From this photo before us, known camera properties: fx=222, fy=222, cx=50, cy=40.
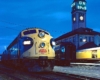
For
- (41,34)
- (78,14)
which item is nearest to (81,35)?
(78,14)

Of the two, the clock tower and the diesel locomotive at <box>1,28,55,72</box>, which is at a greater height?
the clock tower

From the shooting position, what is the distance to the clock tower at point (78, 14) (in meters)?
73.5

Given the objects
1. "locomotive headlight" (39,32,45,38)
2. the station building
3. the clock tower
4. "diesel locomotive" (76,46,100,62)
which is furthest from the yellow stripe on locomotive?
the clock tower

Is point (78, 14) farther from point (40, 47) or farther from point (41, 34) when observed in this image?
point (40, 47)

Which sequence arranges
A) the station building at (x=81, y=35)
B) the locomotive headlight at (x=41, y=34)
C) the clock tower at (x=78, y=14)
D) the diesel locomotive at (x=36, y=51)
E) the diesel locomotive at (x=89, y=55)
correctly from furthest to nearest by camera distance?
the clock tower at (x=78, y=14) → the station building at (x=81, y=35) → the diesel locomotive at (x=89, y=55) → the locomotive headlight at (x=41, y=34) → the diesel locomotive at (x=36, y=51)

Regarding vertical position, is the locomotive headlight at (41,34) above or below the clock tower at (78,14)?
below

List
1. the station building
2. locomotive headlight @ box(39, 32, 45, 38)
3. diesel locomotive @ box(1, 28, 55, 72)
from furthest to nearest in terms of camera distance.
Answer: the station building
locomotive headlight @ box(39, 32, 45, 38)
diesel locomotive @ box(1, 28, 55, 72)

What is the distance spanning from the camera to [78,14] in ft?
244

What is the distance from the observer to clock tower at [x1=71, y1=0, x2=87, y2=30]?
73.5 m

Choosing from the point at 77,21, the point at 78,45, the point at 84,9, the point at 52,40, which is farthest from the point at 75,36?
the point at 52,40

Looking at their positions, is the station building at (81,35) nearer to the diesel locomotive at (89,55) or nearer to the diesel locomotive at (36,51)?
the diesel locomotive at (89,55)

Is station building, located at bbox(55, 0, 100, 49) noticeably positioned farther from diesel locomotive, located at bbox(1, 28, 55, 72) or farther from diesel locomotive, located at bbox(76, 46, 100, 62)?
diesel locomotive, located at bbox(1, 28, 55, 72)

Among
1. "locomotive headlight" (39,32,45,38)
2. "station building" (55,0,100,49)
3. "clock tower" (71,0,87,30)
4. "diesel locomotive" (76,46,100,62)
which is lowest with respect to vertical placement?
"diesel locomotive" (76,46,100,62)

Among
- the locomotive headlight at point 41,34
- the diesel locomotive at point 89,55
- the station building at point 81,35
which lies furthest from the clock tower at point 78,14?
the locomotive headlight at point 41,34
